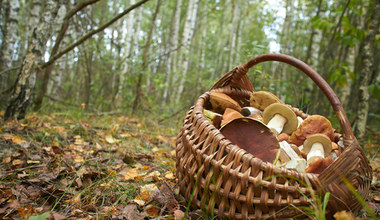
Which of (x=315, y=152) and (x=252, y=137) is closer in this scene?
(x=252, y=137)

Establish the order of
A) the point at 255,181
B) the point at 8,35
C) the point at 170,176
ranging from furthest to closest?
the point at 8,35
the point at 170,176
the point at 255,181

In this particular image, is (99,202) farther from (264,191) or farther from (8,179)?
(264,191)

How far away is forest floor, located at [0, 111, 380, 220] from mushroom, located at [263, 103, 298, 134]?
685 millimetres

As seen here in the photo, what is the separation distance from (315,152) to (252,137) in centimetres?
47

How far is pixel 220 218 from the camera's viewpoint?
123cm

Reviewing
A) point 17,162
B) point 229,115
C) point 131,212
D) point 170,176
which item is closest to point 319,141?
point 229,115

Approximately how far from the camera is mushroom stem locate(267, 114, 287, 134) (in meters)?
1.82

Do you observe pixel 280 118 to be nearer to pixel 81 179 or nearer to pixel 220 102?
pixel 220 102

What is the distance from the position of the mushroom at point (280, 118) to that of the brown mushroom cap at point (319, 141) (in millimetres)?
209

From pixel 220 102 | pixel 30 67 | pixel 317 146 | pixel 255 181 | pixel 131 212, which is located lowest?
pixel 131 212

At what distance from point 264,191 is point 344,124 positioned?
0.64 m

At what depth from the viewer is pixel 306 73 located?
1.57 metres

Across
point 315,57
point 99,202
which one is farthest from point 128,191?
point 315,57

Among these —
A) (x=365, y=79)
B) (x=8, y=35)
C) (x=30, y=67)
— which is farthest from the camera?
Result: (x=8, y=35)
